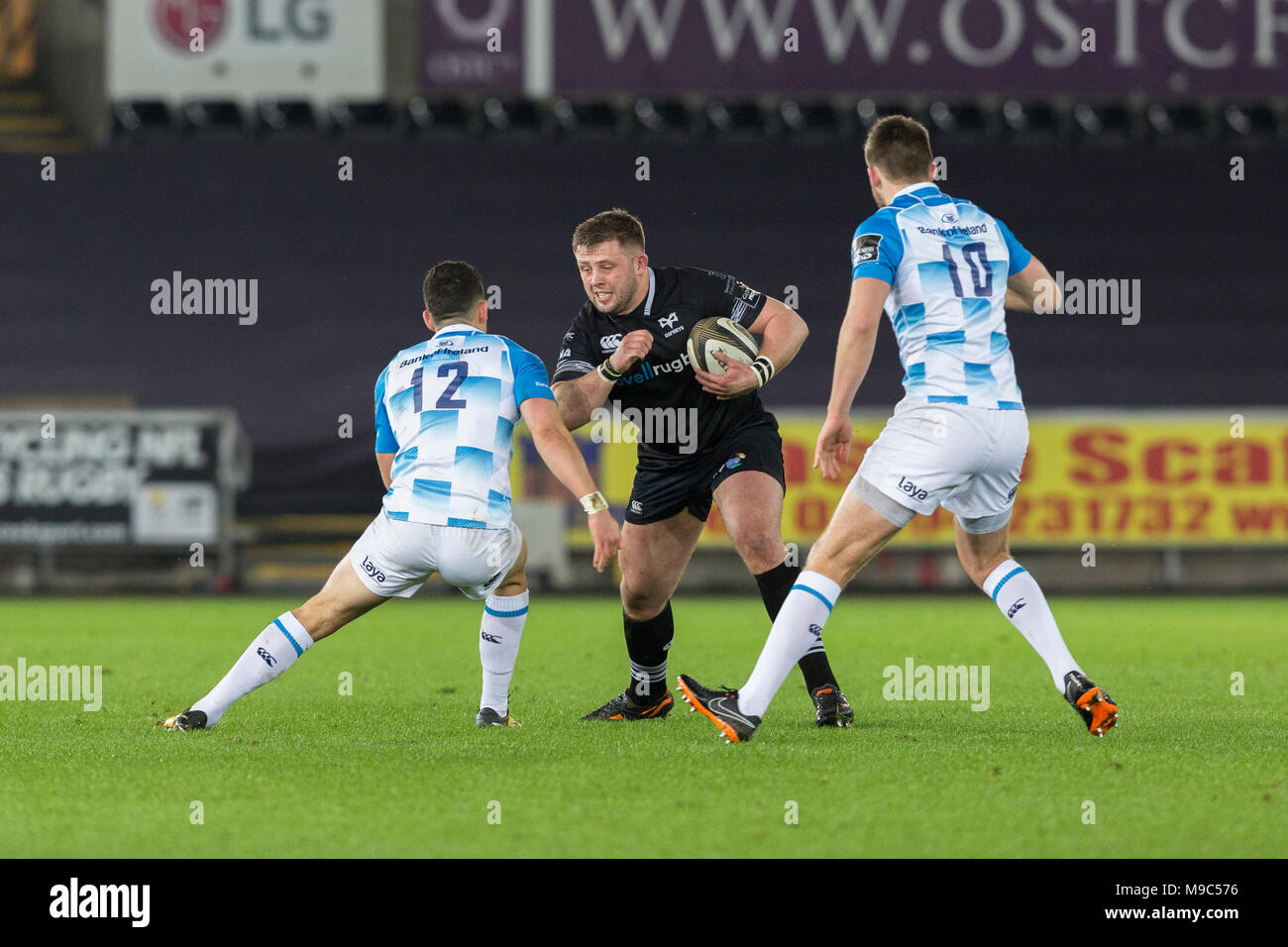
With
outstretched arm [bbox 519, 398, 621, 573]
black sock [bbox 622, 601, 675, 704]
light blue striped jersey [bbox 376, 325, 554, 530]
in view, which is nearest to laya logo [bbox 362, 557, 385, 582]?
light blue striped jersey [bbox 376, 325, 554, 530]

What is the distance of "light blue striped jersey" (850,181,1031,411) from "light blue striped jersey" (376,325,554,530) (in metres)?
1.37

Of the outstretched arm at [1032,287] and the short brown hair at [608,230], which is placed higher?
the short brown hair at [608,230]

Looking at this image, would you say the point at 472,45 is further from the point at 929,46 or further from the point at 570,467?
the point at 570,467

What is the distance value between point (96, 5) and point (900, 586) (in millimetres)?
14447

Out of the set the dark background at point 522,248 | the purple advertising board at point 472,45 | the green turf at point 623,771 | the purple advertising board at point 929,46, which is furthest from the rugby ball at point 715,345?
the dark background at point 522,248

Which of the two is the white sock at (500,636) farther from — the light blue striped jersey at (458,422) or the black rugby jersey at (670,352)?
the black rugby jersey at (670,352)

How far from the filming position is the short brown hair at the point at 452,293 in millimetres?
6043

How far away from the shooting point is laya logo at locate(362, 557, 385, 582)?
5.71 metres

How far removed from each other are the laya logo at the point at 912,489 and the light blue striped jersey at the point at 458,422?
4.50 feet

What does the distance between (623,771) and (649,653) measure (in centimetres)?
153

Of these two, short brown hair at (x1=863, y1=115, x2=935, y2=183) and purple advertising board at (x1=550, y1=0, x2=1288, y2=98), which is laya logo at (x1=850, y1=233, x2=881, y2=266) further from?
purple advertising board at (x1=550, y1=0, x2=1288, y2=98)

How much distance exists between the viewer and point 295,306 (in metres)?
23.8
